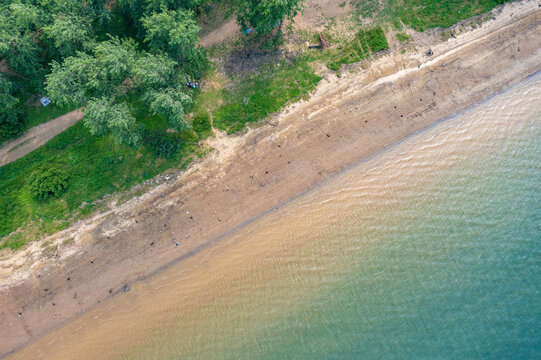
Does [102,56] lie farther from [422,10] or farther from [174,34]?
[422,10]

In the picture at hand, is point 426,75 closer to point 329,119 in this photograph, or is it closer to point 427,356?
point 329,119

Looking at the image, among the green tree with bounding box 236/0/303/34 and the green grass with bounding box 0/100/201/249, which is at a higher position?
the green tree with bounding box 236/0/303/34

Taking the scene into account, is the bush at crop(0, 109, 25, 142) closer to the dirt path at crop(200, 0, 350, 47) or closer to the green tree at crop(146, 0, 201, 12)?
the green tree at crop(146, 0, 201, 12)

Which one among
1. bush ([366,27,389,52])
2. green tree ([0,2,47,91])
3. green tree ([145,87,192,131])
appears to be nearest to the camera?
green tree ([145,87,192,131])

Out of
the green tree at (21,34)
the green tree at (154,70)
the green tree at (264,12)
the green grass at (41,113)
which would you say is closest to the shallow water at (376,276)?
the green tree at (154,70)

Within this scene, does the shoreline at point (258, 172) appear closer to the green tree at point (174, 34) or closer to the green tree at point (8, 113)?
the green tree at point (174, 34)

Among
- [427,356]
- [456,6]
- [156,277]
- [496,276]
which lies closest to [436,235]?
[496,276]

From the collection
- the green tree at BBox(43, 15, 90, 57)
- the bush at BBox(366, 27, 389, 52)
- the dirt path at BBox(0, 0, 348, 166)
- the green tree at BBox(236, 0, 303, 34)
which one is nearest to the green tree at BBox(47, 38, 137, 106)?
the green tree at BBox(43, 15, 90, 57)
